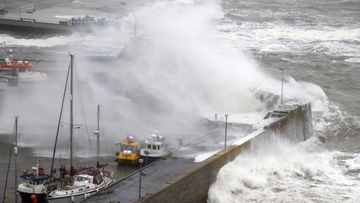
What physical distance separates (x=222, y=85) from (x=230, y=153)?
1294 centimetres

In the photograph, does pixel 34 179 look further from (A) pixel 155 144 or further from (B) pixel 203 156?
(B) pixel 203 156

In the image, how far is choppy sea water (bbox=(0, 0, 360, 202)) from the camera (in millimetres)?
29750

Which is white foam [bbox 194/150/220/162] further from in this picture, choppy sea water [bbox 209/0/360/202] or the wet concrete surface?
choppy sea water [bbox 209/0/360/202]

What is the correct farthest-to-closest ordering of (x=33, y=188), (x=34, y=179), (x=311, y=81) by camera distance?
(x=311, y=81) → (x=34, y=179) → (x=33, y=188)

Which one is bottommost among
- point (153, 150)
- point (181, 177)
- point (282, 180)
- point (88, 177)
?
point (282, 180)

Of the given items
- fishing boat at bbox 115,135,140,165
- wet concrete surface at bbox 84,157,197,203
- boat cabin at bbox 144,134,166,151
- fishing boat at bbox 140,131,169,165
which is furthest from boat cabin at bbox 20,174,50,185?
boat cabin at bbox 144,134,166,151

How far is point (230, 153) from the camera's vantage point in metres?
28.1

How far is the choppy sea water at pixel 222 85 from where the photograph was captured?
29.8 m

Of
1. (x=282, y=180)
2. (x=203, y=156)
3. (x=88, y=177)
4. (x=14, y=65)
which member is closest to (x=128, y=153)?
(x=203, y=156)

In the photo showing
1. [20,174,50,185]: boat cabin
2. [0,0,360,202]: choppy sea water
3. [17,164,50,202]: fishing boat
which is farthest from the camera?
[0,0,360,202]: choppy sea water

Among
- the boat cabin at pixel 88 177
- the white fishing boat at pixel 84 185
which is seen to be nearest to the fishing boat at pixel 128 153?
the white fishing boat at pixel 84 185

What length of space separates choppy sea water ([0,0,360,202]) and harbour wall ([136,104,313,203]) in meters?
0.46

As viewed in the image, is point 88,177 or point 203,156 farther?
point 203,156

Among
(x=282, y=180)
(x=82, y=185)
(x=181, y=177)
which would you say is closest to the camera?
(x=82, y=185)
